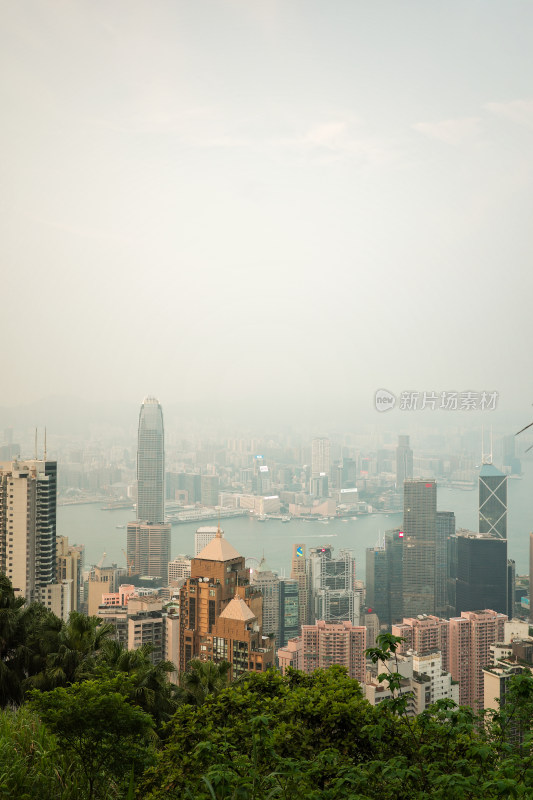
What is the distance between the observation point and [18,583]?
607 cm

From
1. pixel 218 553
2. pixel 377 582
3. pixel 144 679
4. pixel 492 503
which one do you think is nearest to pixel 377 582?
pixel 377 582

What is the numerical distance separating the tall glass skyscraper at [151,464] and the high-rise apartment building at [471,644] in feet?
16.2

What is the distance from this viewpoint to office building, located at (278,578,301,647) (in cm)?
682

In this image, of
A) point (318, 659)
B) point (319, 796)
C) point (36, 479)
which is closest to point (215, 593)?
point (318, 659)

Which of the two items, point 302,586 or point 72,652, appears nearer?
point 72,652

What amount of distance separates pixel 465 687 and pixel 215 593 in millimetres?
2221

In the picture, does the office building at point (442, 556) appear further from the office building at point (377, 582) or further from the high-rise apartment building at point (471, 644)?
the high-rise apartment building at point (471, 644)

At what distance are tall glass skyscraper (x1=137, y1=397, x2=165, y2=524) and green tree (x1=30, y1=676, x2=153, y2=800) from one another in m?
8.43

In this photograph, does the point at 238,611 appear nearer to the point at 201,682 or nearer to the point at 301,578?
the point at 201,682

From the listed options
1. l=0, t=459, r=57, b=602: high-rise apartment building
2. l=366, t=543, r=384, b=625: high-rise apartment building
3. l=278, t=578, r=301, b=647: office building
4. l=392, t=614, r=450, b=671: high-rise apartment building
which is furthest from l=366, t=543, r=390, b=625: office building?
l=0, t=459, r=57, b=602: high-rise apartment building

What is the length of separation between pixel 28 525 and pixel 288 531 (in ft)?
12.9

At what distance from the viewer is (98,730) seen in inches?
51.5

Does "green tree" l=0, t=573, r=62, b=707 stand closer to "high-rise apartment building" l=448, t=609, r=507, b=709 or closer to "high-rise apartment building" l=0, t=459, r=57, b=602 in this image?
"high-rise apartment building" l=448, t=609, r=507, b=709

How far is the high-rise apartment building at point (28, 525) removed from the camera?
20.3 ft
